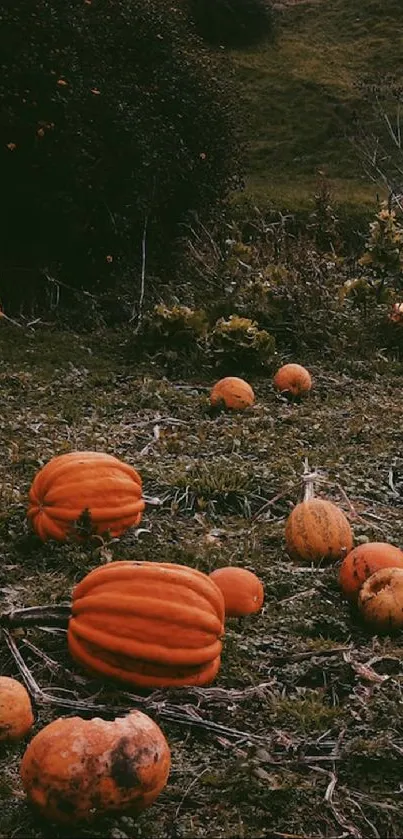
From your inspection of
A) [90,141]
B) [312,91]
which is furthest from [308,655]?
[312,91]

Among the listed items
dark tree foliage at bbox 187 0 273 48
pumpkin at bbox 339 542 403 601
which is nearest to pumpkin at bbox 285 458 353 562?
pumpkin at bbox 339 542 403 601

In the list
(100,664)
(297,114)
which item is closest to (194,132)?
(100,664)

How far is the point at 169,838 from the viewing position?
8.71ft

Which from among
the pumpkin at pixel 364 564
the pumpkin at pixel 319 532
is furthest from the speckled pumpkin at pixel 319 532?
the pumpkin at pixel 364 564

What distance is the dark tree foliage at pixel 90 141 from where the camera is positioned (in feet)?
35.3

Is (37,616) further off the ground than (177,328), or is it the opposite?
(37,616)

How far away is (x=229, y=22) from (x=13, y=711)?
1156 inches

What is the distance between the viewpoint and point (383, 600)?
3814 mm

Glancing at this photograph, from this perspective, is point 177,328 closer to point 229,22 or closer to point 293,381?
point 293,381

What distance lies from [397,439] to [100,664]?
3.82 m

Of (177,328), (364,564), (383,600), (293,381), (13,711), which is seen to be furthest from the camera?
(177,328)

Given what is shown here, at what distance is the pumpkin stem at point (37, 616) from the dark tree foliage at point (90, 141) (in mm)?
7673

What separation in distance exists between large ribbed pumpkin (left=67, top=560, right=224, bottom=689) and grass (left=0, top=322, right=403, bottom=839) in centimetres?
8

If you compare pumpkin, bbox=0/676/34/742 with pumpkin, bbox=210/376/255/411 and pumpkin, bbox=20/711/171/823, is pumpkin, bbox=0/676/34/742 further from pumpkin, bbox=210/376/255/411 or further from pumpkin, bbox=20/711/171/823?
pumpkin, bbox=210/376/255/411
